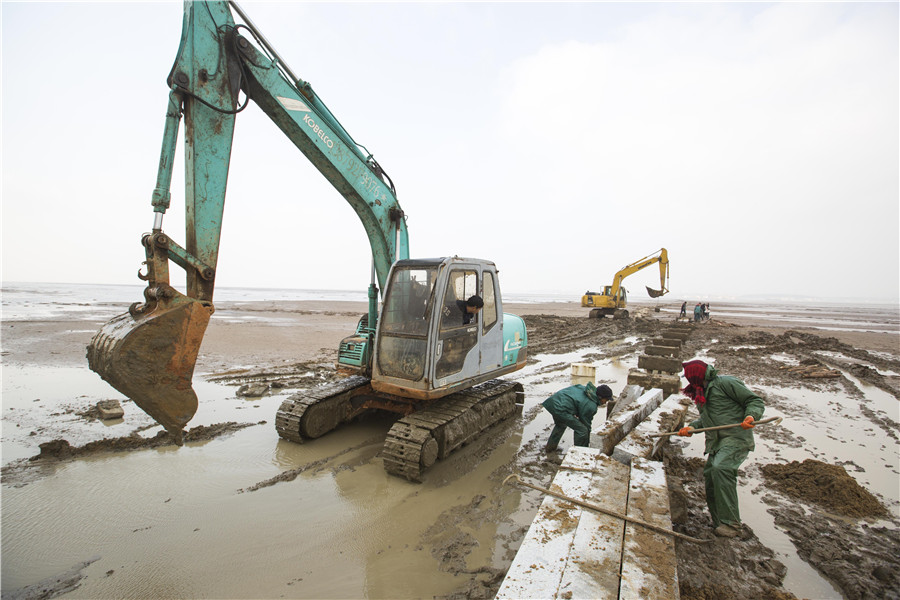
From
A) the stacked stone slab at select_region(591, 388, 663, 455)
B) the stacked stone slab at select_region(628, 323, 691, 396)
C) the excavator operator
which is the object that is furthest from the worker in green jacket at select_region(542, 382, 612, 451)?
the stacked stone slab at select_region(628, 323, 691, 396)

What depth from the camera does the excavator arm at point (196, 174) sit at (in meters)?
3.09

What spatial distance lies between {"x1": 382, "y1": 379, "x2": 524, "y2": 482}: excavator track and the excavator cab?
0.36 m

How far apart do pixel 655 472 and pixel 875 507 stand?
2740 mm

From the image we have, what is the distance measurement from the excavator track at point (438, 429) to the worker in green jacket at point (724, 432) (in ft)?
8.20

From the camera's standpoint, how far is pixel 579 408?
5340mm

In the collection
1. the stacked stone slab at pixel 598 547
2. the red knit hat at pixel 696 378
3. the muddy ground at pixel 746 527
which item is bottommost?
the muddy ground at pixel 746 527

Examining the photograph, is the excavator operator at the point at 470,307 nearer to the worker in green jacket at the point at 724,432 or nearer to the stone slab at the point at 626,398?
the worker in green jacket at the point at 724,432

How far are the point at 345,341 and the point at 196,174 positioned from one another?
2903mm

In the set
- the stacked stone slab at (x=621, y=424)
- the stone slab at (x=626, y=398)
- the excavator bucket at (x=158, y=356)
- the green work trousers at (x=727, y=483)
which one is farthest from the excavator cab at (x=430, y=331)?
the stone slab at (x=626, y=398)

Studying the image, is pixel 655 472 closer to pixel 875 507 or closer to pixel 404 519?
pixel 404 519

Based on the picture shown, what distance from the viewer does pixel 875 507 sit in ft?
14.0

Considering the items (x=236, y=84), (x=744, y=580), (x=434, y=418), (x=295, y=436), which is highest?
(x=236, y=84)

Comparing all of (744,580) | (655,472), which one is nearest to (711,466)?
(655,472)

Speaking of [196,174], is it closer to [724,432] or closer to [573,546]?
[573,546]
